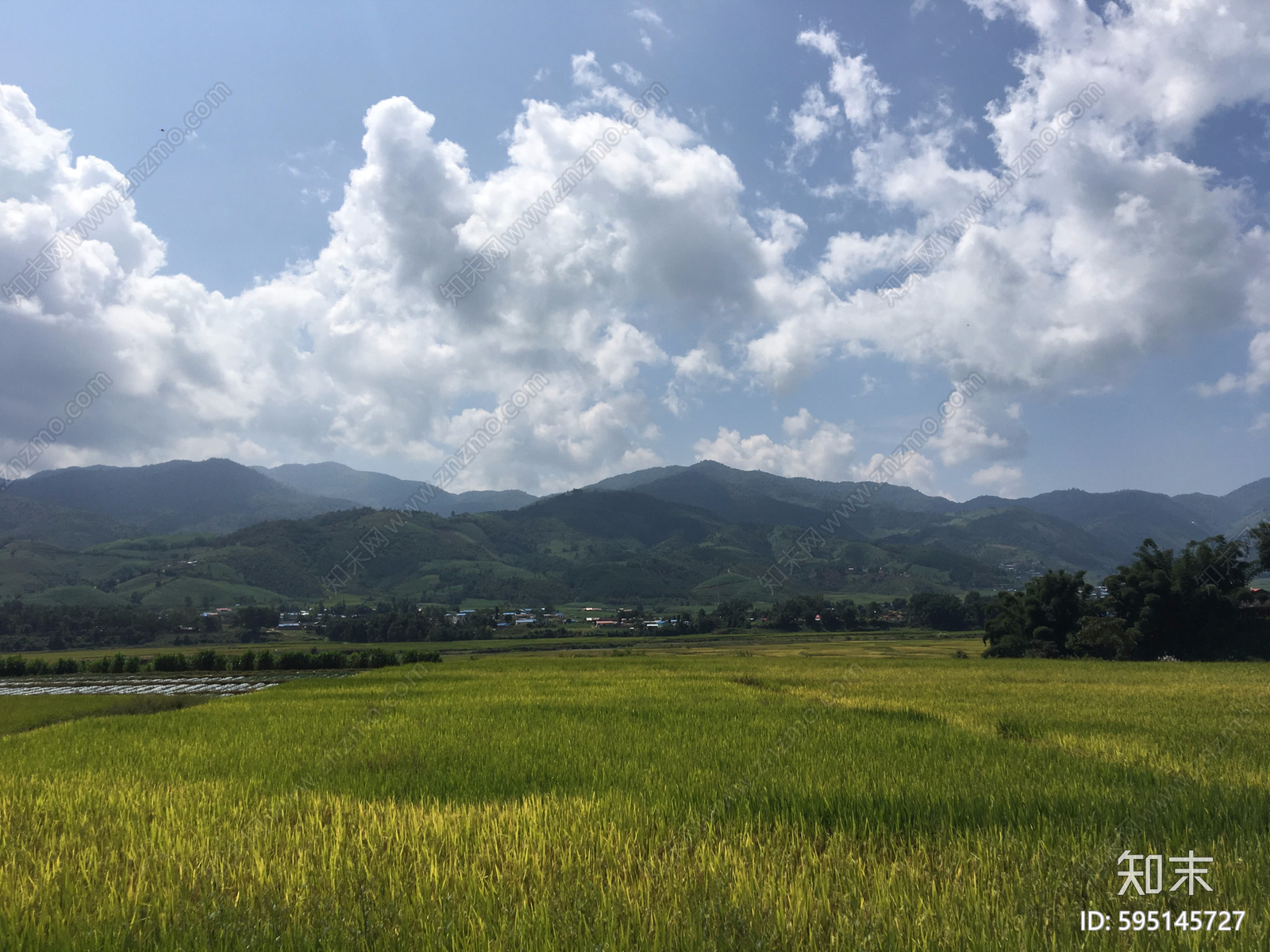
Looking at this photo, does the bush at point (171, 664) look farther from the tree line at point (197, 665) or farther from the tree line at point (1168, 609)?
the tree line at point (1168, 609)

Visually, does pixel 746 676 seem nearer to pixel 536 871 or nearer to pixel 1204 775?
pixel 1204 775

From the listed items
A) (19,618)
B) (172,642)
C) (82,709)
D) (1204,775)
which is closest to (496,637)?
(172,642)

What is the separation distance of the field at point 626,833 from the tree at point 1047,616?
2006 inches

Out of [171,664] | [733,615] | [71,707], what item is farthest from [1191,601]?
[733,615]

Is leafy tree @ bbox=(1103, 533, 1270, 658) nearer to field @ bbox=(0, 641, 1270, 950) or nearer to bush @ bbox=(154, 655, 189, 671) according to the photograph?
field @ bbox=(0, 641, 1270, 950)

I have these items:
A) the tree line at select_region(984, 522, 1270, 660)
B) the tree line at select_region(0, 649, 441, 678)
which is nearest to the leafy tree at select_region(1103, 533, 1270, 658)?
the tree line at select_region(984, 522, 1270, 660)

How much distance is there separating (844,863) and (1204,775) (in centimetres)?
735

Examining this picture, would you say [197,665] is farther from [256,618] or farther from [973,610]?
[973,610]

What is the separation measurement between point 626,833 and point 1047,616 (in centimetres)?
6746

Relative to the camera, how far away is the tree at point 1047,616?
58219 mm

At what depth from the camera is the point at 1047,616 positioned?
5922 centimetres

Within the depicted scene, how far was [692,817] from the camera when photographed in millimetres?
6520

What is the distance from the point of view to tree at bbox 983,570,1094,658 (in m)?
58.2

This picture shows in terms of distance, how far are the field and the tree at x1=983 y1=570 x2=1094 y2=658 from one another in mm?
50955
